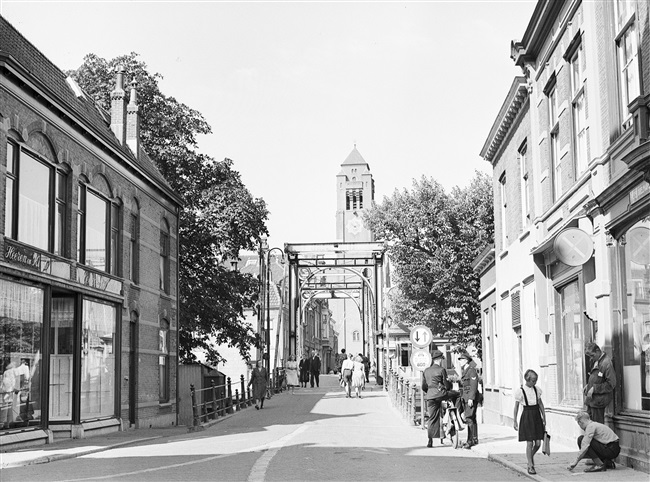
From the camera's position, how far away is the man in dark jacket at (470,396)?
16484 millimetres

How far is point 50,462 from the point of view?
14.9 metres

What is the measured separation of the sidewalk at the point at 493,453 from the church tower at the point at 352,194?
120461mm

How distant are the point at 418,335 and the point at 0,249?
32.3ft

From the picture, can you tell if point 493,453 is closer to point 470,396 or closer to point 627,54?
point 470,396

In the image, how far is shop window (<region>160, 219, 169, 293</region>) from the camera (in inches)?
1139

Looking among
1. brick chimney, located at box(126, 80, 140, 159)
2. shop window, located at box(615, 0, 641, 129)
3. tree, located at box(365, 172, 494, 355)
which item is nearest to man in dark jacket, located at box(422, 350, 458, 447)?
shop window, located at box(615, 0, 641, 129)

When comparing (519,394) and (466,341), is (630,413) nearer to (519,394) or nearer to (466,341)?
(519,394)

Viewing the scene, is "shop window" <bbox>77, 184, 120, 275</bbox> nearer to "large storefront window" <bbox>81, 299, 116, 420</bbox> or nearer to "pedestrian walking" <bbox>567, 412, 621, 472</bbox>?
"large storefront window" <bbox>81, 299, 116, 420</bbox>

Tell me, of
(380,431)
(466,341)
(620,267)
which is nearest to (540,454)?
(620,267)

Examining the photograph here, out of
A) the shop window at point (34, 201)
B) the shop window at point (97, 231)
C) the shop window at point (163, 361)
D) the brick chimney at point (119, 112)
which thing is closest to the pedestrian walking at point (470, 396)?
the shop window at point (34, 201)

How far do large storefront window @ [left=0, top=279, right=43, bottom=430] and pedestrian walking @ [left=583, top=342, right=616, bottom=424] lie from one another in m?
10.3

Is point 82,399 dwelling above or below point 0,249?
below

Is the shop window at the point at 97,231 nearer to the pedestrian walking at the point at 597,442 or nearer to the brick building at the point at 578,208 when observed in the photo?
the brick building at the point at 578,208

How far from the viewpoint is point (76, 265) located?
20625 mm
